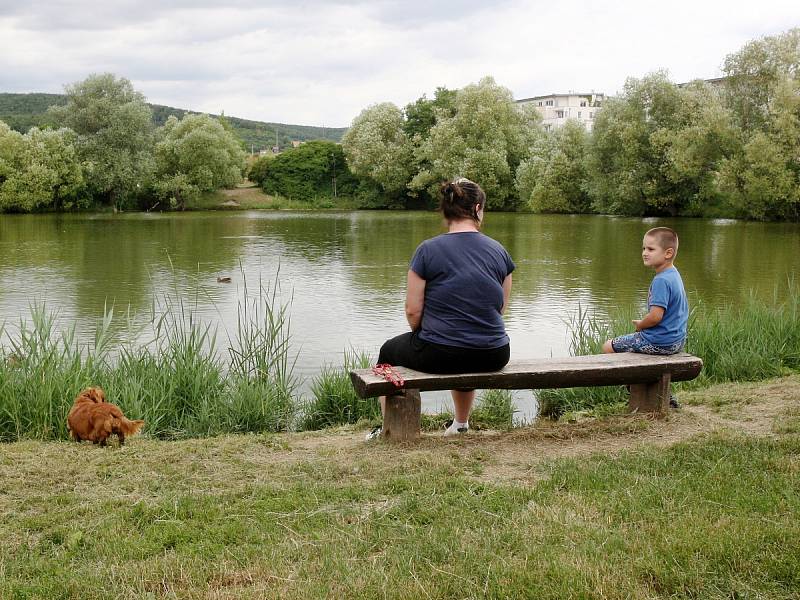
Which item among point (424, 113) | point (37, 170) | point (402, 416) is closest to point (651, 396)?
point (402, 416)

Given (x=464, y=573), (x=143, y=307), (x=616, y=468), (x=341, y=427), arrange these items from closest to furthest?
Answer: (x=464, y=573) < (x=616, y=468) < (x=341, y=427) < (x=143, y=307)

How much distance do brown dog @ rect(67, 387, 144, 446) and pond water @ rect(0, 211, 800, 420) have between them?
2.77 meters

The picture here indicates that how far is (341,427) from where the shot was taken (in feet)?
19.2

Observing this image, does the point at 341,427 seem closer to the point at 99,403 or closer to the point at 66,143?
the point at 99,403

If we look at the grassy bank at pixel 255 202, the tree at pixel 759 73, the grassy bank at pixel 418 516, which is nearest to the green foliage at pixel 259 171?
the grassy bank at pixel 255 202

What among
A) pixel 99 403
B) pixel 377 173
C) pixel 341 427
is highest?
pixel 377 173

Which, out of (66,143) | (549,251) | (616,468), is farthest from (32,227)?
(616,468)

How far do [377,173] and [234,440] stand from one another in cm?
4876

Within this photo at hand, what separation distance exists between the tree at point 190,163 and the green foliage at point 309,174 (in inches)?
341

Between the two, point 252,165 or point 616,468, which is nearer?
point 616,468

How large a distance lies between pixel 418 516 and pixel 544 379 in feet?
5.44

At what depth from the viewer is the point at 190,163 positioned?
50.3 m

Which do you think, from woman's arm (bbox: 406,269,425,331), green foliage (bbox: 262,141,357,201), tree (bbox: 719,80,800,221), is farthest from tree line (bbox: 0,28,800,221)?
woman's arm (bbox: 406,269,425,331)

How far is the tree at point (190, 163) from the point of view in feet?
161
